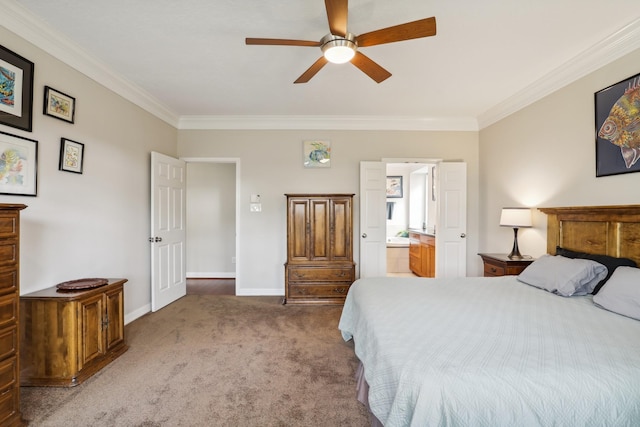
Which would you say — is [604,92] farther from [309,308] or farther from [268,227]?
[268,227]

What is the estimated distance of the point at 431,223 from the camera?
5785 mm

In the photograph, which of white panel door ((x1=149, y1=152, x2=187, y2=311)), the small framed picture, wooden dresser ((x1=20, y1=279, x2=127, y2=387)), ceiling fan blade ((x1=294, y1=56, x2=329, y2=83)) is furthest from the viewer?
white panel door ((x1=149, y1=152, x2=187, y2=311))

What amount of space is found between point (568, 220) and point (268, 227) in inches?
137

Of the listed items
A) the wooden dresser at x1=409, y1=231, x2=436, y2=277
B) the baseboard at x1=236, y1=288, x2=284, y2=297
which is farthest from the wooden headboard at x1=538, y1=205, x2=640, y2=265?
the baseboard at x1=236, y1=288, x2=284, y2=297

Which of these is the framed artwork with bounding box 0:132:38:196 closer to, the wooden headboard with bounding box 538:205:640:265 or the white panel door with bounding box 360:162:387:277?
the white panel door with bounding box 360:162:387:277

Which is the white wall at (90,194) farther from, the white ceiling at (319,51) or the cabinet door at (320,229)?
the cabinet door at (320,229)

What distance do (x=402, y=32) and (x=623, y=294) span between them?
6.68ft

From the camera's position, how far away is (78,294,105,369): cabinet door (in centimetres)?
215

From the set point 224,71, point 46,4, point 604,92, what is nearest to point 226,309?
point 224,71

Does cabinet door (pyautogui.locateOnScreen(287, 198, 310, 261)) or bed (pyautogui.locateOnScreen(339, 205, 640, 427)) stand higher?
cabinet door (pyautogui.locateOnScreen(287, 198, 310, 261))

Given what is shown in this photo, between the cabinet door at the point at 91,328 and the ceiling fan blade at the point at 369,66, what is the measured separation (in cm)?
263

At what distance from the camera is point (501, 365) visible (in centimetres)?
116

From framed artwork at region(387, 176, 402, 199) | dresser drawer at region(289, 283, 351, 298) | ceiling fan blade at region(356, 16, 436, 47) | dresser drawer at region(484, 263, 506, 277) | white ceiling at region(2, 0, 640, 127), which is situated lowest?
dresser drawer at region(289, 283, 351, 298)

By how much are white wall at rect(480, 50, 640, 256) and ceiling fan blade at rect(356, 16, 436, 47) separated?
1.82 m
